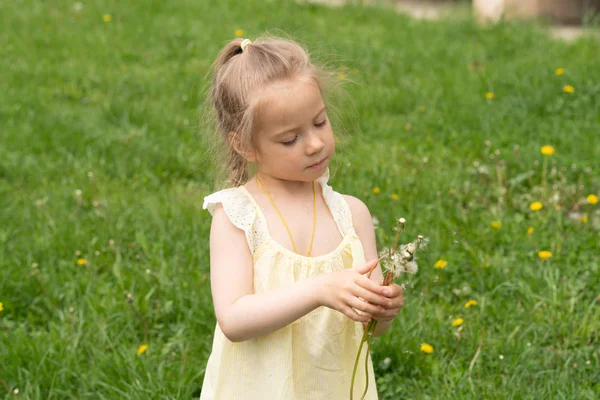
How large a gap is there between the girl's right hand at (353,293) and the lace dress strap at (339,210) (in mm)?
262

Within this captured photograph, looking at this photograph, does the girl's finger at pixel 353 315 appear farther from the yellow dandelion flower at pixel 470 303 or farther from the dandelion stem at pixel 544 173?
the dandelion stem at pixel 544 173

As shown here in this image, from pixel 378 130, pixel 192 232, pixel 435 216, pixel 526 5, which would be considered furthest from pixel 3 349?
pixel 526 5

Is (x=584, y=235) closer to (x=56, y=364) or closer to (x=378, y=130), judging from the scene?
(x=378, y=130)

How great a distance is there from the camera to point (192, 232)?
3.70 m

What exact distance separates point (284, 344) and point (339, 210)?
0.33m

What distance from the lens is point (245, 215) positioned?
1976 mm

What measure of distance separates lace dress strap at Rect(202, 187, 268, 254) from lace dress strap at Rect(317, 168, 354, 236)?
0.18 metres

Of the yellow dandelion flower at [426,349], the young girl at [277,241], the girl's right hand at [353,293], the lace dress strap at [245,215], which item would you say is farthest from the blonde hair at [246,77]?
the yellow dandelion flower at [426,349]

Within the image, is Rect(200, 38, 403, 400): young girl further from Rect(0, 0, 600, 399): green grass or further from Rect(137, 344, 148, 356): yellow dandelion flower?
Rect(137, 344, 148, 356): yellow dandelion flower

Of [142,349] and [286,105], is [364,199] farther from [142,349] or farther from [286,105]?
[286,105]

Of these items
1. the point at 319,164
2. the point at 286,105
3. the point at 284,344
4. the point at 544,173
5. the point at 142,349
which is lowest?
the point at 142,349

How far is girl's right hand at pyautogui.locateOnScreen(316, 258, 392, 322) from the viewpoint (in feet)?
5.70

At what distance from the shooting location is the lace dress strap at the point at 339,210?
205cm

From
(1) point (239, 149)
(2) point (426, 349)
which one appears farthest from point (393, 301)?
(2) point (426, 349)
